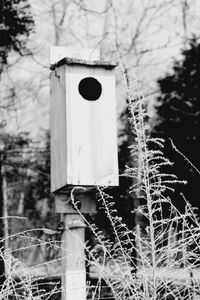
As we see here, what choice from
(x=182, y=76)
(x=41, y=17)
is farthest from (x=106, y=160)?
(x=182, y=76)

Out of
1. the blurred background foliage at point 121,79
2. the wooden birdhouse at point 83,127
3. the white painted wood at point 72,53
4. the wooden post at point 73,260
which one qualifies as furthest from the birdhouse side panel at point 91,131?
the blurred background foliage at point 121,79

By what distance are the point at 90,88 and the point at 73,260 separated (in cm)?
152

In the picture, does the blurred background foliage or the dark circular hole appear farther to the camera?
the blurred background foliage

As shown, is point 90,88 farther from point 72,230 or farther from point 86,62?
A: point 72,230

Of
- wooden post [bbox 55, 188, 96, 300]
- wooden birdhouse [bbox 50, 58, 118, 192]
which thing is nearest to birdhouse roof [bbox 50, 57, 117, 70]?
wooden birdhouse [bbox 50, 58, 118, 192]

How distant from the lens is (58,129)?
4.70 meters

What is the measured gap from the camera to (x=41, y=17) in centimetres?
1065

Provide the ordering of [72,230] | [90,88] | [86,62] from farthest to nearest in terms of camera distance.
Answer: [90,88]
[86,62]
[72,230]

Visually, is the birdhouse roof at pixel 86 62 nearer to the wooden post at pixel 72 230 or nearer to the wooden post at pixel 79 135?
the wooden post at pixel 79 135

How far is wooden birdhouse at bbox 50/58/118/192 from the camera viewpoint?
4438 millimetres

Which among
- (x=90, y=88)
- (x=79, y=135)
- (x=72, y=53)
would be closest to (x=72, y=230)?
(x=79, y=135)

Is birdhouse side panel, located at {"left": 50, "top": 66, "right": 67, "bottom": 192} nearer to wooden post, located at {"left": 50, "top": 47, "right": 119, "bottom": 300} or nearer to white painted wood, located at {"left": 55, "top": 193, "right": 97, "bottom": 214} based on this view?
wooden post, located at {"left": 50, "top": 47, "right": 119, "bottom": 300}

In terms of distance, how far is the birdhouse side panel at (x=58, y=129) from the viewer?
14.8ft

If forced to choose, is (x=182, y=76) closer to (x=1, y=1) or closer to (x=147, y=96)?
(x=147, y=96)
